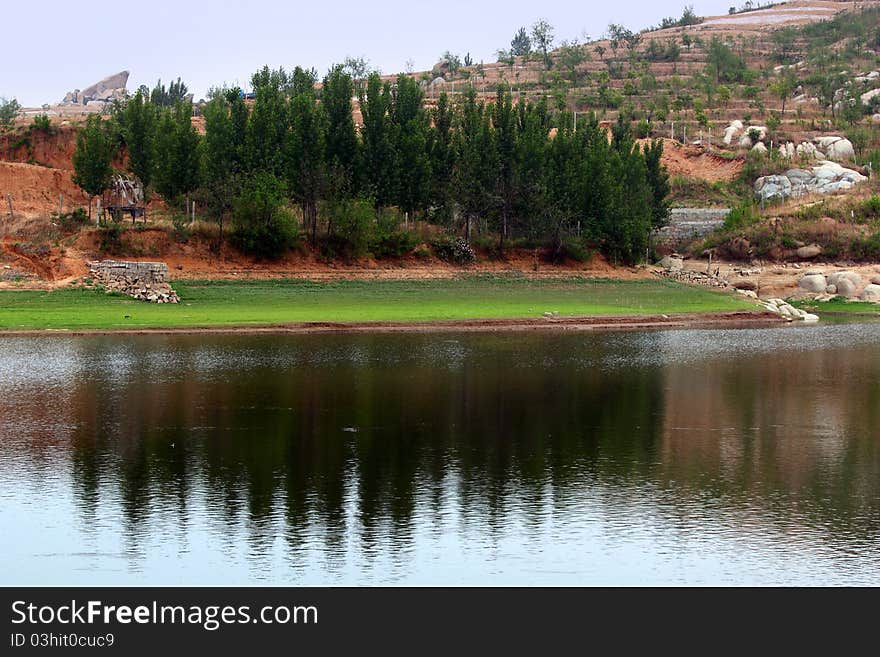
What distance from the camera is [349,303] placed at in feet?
172

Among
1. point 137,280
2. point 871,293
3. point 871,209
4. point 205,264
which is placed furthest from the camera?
point 871,209

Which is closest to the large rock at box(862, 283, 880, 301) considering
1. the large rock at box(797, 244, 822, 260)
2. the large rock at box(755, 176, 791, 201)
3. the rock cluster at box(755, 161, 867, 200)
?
the large rock at box(797, 244, 822, 260)

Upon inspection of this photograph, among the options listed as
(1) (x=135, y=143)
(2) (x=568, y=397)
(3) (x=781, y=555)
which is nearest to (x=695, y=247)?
(1) (x=135, y=143)

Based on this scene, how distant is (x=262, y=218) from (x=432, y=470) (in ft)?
138

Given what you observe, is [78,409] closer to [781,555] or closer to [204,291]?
[781,555]

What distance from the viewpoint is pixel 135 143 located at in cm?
6606

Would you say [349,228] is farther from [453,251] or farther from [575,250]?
[575,250]

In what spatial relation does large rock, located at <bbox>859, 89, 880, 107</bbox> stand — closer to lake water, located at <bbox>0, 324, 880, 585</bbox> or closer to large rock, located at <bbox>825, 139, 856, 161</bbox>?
large rock, located at <bbox>825, 139, 856, 161</bbox>

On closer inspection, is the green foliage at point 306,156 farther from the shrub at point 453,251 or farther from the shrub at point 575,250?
the shrub at point 575,250

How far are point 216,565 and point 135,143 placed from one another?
54873mm

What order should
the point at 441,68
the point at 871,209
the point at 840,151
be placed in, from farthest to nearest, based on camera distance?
the point at 441,68 → the point at 840,151 → the point at 871,209

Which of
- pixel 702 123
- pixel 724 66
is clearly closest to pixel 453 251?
pixel 702 123

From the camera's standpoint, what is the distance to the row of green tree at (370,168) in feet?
206
